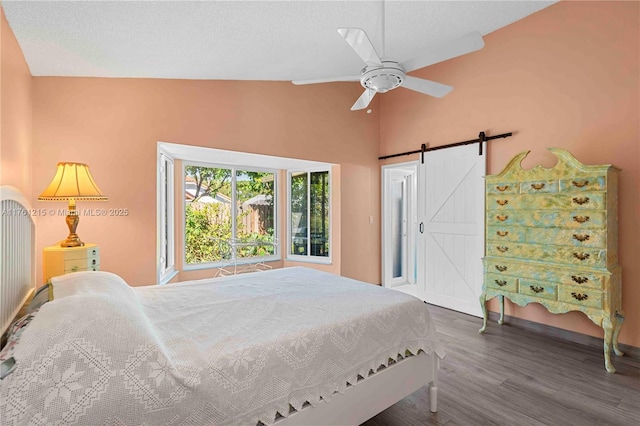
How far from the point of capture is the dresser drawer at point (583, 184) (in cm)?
254

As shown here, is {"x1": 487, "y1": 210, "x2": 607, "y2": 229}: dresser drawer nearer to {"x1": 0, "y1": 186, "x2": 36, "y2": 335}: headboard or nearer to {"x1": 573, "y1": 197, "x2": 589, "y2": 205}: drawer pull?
{"x1": 573, "y1": 197, "x2": 589, "y2": 205}: drawer pull

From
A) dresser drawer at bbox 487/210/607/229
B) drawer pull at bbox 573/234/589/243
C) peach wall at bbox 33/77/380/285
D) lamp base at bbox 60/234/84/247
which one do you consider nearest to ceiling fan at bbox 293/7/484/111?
dresser drawer at bbox 487/210/607/229

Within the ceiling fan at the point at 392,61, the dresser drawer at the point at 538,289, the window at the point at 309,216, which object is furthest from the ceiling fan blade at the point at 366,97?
the window at the point at 309,216

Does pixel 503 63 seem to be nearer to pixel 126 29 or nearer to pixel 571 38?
pixel 571 38

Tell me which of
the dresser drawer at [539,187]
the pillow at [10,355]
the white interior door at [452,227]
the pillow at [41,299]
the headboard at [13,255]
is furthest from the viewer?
the white interior door at [452,227]

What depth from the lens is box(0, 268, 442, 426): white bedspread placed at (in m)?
0.92

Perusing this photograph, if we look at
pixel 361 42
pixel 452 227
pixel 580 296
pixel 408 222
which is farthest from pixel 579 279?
pixel 408 222

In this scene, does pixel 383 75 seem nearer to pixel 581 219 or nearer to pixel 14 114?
pixel 581 219

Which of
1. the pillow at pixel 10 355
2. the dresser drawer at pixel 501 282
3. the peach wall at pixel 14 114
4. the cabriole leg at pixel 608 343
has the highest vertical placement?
the peach wall at pixel 14 114

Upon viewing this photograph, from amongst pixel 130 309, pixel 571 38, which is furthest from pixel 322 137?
pixel 130 309

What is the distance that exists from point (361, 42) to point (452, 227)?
2.92 metres

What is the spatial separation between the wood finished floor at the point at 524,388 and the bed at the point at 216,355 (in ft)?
0.72

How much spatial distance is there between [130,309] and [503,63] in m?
4.20

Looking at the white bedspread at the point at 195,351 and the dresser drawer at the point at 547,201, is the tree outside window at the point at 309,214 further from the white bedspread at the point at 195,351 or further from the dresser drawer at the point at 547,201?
the white bedspread at the point at 195,351
